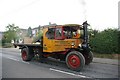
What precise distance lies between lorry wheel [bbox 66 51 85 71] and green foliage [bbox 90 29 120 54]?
6.93 meters

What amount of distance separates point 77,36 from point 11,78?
4934 millimetres

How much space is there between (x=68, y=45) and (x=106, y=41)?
676cm

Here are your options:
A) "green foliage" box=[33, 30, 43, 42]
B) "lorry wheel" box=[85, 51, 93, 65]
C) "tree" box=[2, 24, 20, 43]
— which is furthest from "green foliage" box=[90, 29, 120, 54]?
"tree" box=[2, 24, 20, 43]

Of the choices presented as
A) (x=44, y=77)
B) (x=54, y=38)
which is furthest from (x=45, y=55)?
(x=44, y=77)

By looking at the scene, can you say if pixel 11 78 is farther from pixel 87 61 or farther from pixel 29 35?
pixel 29 35

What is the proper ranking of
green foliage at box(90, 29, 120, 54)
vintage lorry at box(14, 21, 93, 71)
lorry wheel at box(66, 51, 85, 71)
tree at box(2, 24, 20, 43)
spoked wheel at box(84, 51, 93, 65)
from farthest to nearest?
1. tree at box(2, 24, 20, 43)
2. green foliage at box(90, 29, 120, 54)
3. spoked wheel at box(84, 51, 93, 65)
4. vintage lorry at box(14, 21, 93, 71)
5. lorry wheel at box(66, 51, 85, 71)

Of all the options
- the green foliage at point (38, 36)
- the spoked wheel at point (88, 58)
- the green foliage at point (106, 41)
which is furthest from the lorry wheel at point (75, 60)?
the green foliage at point (106, 41)

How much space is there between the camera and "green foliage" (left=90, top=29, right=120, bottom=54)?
17625 mm

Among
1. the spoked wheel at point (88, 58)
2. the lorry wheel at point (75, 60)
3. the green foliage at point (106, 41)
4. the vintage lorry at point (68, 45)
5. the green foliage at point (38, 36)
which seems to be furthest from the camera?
the green foliage at point (106, 41)

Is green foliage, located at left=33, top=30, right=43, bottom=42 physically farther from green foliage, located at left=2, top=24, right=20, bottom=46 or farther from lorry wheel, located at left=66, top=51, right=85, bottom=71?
green foliage, located at left=2, top=24, right=20, bottom=46

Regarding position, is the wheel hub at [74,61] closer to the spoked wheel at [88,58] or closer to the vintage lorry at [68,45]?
the vintage lorry at [68,45]

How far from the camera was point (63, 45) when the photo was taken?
12359 millimetres

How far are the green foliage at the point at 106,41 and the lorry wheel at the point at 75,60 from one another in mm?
6926

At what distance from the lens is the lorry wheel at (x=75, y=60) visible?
11.1 meters
